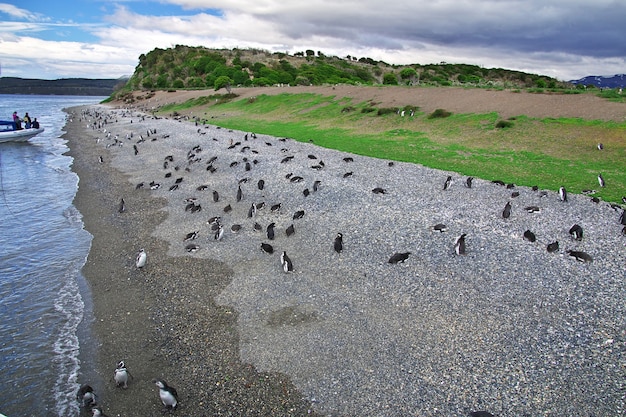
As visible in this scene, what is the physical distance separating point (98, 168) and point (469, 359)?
27581 millimetres

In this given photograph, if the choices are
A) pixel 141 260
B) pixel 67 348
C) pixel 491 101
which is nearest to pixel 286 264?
pixel 141 260

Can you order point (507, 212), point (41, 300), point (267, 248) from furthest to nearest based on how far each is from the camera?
point (507, 212), point (267, 248), point (41, 300)

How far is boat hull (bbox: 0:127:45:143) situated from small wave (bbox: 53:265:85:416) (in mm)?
35254

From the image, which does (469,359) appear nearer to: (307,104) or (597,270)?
(597,270)

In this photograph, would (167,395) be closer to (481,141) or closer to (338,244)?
(338,244)

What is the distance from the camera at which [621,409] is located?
725cm

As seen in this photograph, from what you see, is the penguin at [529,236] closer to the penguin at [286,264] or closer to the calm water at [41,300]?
the penguin at [286,264]

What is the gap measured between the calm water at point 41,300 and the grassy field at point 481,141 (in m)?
16.9

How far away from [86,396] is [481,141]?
26.4 metres

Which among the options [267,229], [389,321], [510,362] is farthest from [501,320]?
[267,229]

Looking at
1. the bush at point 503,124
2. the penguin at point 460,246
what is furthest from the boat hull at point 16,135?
the penguin at point 460,246

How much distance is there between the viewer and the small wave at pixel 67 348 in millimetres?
8289

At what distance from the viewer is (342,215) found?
16.3 m

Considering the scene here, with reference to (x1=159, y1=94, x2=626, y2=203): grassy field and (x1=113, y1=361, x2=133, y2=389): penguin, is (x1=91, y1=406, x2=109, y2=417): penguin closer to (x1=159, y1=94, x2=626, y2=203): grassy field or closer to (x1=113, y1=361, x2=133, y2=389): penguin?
(x1=113, y1=361, x2=133, y2=389): penguin
